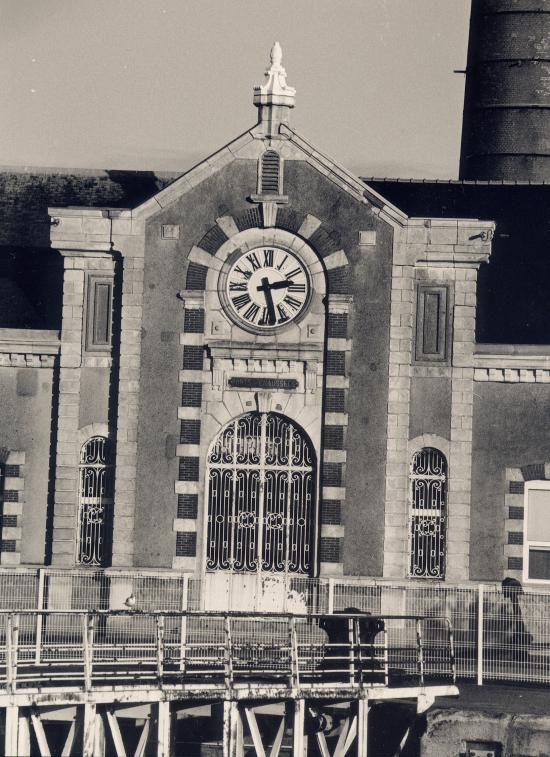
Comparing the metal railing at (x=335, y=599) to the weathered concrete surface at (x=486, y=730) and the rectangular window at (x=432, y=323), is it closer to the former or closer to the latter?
the weathered concrete surface at (x=486, y=730)

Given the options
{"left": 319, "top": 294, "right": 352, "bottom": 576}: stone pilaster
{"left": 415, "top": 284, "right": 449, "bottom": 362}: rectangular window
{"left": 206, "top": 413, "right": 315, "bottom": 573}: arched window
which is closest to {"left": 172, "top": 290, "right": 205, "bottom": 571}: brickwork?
{"left": 206, "top": 413, "right": 315, "bottom": 573}: arched window

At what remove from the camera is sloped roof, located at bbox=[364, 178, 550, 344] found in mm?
32750

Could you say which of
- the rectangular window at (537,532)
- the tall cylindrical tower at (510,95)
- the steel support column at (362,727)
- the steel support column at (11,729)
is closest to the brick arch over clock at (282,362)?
the rectangular window at (537,532)

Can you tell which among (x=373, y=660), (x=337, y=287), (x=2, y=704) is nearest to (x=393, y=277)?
(x=337, y=287)

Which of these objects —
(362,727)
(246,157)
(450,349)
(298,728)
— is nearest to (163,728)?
(298,728)

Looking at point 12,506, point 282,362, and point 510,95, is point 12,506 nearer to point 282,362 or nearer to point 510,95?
point 282,362

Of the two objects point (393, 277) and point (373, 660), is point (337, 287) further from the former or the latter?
point (373, 660)

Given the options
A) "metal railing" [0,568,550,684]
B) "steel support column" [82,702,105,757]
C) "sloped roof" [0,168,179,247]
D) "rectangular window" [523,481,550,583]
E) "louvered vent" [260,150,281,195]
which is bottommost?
"steel support column" [82,702,105,757]

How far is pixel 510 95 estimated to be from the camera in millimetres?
40438

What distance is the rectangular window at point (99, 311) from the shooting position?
31.8m

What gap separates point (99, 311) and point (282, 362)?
125 inches

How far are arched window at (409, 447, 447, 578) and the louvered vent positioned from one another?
492 centimetres

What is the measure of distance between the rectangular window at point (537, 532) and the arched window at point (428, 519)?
1.33 meters

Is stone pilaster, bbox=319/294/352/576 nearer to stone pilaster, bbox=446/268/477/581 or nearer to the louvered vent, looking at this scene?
stone pilaster, bbox=446/268/477/581
